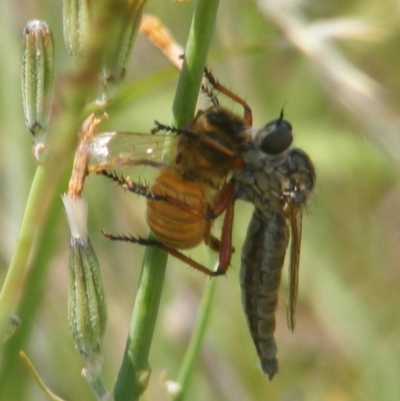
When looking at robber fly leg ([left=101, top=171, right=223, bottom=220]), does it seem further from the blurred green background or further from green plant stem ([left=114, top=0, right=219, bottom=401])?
the blurred green background

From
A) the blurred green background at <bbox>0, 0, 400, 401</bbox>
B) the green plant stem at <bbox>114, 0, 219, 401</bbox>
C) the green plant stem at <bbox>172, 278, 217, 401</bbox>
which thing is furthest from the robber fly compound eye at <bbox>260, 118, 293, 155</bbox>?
the green plant stem at <bbox>114, 0, 219, 401</bbox>

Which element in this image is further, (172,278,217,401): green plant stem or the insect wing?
(172,278,217,401): green plant stem

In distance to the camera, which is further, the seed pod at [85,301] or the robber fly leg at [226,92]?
the robber fly leg at [226,92]

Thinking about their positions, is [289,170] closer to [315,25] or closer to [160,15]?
[315,25]

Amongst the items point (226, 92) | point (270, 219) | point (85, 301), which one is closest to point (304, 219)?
point (270, 219)

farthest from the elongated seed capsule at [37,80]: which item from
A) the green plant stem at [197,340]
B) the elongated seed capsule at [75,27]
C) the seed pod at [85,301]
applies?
the green plant stem at [197,340]

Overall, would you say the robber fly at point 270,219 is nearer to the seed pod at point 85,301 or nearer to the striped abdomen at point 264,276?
the striped abdomen at point 264,276

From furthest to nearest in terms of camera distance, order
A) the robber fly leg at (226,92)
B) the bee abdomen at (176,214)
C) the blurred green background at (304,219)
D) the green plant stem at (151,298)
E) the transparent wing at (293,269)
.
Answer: the blurred green background at (304,219), the transparent wing at (293,269), the robber fly leg at (226,92), the bee abdomen at (176,214), the green plant stem at (151,298)
